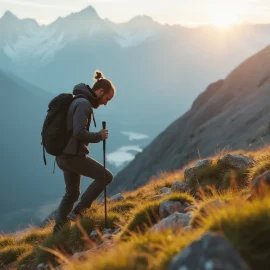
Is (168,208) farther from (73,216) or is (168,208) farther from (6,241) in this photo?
(6,241)

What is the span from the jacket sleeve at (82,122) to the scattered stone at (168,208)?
226cm

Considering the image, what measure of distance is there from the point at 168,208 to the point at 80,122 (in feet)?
9.11

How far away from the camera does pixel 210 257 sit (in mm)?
3211

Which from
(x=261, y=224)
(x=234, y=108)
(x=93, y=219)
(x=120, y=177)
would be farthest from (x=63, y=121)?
(x=120, y=177)

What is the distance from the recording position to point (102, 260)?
4.28 metres

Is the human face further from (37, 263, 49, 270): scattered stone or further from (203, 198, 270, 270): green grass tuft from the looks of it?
(203, 198, 270, 270): green grass tuft

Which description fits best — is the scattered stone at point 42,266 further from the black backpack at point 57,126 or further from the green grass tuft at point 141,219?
the black backpack at point 57,126

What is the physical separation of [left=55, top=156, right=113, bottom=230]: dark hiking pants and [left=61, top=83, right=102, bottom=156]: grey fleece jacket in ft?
0.77

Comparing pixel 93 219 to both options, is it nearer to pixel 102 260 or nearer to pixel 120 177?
pixel 102 260

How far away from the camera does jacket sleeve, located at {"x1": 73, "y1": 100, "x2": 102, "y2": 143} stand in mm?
8984

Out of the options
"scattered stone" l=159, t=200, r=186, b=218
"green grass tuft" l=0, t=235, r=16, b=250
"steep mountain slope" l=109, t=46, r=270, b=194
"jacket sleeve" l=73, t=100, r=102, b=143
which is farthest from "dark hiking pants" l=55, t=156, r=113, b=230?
"steep mountain slope" l=109, t=46, r=270, b=194

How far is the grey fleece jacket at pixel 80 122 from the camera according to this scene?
9.00 m

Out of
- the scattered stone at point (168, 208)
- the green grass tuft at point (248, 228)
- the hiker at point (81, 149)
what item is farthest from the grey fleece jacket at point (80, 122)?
the green grass tuft at point (248, 228)

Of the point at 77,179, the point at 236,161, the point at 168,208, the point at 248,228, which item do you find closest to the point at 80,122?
the point at 77,179
